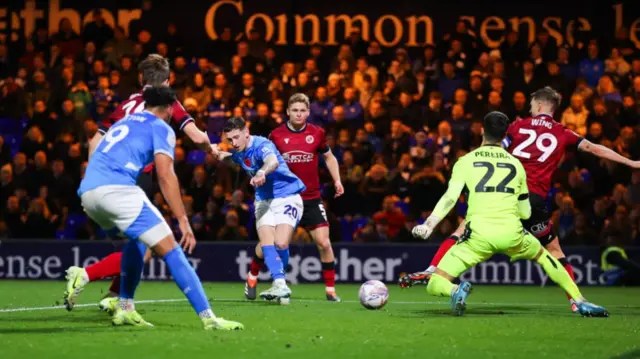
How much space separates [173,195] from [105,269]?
2.32 metres

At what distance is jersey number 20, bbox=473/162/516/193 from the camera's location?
32.3 ft

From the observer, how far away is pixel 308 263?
654 inches

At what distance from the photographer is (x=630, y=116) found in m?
18.3

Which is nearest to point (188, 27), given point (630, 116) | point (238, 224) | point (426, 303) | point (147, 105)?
point (238, 224)

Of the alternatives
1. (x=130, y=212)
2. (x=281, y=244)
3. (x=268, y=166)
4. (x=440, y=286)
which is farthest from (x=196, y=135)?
(x=281, y=244)

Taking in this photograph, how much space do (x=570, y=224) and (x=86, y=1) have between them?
11.3 meters

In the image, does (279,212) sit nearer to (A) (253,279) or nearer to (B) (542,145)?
(A) (253,279)

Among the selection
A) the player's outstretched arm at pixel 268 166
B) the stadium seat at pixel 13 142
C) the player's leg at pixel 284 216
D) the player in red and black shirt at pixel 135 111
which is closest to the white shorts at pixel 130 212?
the player in red and black shirt at pixel 135 111

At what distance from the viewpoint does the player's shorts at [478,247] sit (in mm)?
9703

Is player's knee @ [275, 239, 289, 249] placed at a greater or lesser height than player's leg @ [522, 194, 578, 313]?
lesser

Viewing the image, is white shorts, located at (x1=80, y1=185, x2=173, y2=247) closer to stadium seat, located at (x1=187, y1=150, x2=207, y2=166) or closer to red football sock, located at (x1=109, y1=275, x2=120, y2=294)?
red football sock, located at (x1=109, y1=275, x2=120, y2=294)

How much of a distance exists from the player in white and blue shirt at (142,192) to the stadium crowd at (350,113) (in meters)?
Answer: 8.60

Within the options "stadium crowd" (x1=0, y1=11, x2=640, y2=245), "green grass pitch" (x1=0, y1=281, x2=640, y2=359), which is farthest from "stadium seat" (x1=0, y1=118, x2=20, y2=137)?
"green grass pitch" (x1=0, y1=281, x2=640, y2=359)

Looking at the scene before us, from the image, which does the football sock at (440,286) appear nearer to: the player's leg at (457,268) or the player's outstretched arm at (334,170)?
the player's leg at (457,268)
